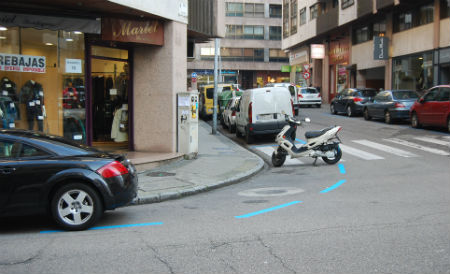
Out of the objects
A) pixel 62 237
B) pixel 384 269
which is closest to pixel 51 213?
pixel 62 237

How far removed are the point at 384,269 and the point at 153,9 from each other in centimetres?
948

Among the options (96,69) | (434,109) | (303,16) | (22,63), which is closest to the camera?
(22,63)

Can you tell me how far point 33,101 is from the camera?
12.1 m

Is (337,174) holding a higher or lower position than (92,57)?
lower

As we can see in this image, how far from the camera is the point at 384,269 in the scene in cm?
473

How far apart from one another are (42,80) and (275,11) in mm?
68919

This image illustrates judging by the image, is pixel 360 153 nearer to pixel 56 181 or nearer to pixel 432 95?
pixel 432 95

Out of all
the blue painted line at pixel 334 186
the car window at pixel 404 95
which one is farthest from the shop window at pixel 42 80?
the car window at pixel 404 95

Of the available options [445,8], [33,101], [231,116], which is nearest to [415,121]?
[231,116]

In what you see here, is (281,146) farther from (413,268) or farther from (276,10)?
(276,10)

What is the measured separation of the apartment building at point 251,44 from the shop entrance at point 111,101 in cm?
6163

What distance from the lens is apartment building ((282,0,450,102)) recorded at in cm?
2733

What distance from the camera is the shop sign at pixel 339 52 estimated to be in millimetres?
41853

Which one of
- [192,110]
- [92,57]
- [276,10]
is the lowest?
[192,110]
